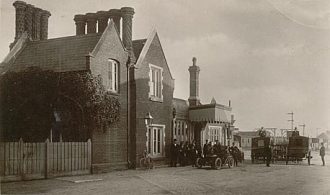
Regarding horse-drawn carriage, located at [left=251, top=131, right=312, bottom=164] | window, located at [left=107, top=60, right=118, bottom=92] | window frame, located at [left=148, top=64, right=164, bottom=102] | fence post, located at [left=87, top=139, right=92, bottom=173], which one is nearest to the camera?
fence post, located at [left=87, top=139, right=92, bottom=173]

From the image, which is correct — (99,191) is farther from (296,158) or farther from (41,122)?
(296,158)

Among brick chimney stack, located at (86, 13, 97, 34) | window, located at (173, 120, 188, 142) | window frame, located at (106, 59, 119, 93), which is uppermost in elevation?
brick chimney stack, located at (86, 13, 97, 34)

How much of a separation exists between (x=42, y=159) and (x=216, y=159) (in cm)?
999

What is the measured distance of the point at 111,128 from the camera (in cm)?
2156

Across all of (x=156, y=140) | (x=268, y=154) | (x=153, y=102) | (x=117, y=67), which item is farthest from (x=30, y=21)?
(x=268, y=154)

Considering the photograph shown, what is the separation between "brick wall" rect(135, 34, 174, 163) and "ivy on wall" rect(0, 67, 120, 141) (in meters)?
3.40

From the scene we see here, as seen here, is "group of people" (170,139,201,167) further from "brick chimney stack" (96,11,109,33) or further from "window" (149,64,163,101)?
"brick chimney stack" (96,11,109,33)

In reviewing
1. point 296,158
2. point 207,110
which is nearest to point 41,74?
point 207,110

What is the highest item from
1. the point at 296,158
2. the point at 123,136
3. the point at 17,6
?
the point at 17,6

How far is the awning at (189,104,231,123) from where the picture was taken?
30062 millimetres

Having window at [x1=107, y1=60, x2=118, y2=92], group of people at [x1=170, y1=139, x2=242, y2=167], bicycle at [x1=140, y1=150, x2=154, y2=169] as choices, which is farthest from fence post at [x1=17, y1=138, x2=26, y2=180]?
group of people at [x1=170, y1=139, x2=242, y2=167]

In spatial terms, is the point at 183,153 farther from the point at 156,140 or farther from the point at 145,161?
the point at 145,161

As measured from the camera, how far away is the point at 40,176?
16.9 m

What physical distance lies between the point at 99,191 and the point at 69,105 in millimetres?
7689
